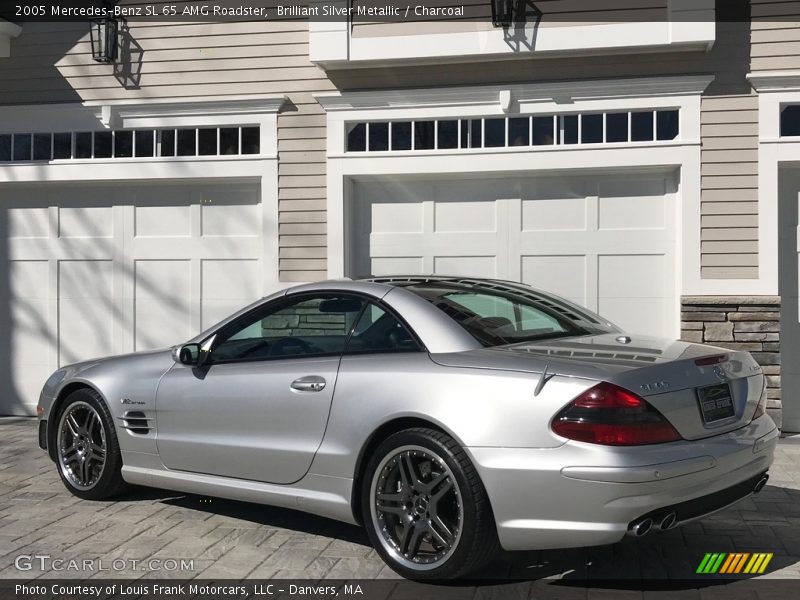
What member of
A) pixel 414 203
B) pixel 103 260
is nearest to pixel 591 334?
pixel 414 203

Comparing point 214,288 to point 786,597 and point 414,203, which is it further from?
point 786,597

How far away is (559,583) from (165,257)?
5856 millimetres

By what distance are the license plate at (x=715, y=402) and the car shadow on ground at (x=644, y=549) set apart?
617mm

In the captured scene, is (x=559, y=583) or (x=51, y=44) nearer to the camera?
(x=559, y=583)

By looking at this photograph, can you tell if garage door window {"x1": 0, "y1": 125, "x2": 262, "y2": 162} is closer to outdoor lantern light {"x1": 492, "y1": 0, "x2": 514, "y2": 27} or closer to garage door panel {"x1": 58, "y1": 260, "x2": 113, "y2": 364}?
garage door panel {"x1": 58, "y1": 260, "x2": 113, "y2": 364}

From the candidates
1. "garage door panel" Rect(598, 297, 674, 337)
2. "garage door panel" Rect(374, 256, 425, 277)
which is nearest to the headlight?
"garage door panel" Rect(374, 256, 425, 277)

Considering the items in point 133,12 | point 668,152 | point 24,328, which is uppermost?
point 133,12

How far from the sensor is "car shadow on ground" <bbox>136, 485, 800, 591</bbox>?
407cm

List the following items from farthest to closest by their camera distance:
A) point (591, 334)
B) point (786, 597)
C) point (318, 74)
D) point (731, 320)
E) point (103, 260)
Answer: point (103, 260), point (318, 74), point (731, 320), point (591, 334), point (786, 597)

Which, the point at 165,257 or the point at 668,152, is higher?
the point at 668,152

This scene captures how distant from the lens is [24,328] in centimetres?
912

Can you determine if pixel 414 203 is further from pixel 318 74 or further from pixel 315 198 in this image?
pixel 318 74

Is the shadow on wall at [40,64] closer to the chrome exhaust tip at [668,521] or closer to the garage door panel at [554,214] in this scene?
the garage door panel at [554,214]

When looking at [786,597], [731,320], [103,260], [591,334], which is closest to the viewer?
[786,597]
